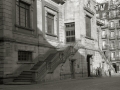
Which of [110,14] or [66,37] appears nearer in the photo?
[66,37]

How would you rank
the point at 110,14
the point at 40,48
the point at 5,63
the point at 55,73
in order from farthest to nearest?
the point at 110,14
the point at 40,48
the point at 55,73
the point at 5,63

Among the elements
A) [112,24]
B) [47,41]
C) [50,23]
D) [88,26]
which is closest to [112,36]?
[112,24]

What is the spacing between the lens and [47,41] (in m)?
23.8

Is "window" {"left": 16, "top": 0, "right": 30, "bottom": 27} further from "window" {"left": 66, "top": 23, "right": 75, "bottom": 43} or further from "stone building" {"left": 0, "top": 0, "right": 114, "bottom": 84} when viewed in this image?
"window" {"left": 66, "top": 23, "right": 75, "bottom": 43}

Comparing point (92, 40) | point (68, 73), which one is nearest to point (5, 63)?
point (68, 73)

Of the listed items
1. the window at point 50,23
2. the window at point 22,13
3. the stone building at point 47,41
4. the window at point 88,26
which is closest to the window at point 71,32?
the stone building at point 47,41

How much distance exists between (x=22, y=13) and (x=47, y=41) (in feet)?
15.3

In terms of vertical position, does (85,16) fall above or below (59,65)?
above

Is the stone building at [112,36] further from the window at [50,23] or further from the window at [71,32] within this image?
the window at [50,23]

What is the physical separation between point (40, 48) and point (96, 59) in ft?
40.6

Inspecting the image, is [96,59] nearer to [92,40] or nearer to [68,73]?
[92,40]

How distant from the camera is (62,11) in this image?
2944cm

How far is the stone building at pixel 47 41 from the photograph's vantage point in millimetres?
17781

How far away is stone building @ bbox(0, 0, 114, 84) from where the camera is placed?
1778cm
